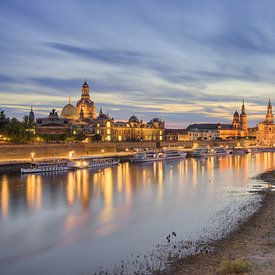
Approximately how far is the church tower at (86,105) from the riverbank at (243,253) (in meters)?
103

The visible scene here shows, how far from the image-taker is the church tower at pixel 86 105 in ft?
399

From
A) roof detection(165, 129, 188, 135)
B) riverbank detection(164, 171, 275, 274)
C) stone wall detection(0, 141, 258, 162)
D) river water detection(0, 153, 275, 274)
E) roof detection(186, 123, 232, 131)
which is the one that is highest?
roof detection(186, 123, 232, 131)

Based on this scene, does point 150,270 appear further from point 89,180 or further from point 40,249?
point 89,180

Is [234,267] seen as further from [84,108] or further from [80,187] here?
[84,108]

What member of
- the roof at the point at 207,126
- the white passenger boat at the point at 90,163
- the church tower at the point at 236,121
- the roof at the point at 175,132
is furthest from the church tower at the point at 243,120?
the white passenger boat at the point at 90,163

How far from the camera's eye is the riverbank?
13.2 meters

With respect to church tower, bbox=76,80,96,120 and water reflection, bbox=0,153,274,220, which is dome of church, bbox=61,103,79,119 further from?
water reflection, bbox=0,153,274,220

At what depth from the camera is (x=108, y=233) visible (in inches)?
740

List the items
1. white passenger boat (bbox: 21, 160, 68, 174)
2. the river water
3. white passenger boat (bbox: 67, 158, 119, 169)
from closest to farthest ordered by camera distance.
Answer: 1. the river water
2. white passenger boat (bbox: 21, 160, 68, 174)
3. white passenger boat (bbox: 67, 158, 119, 169)

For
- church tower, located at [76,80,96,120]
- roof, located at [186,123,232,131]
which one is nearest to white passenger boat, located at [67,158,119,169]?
church tower, located at [76,80,96,120]

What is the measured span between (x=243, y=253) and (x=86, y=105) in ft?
359

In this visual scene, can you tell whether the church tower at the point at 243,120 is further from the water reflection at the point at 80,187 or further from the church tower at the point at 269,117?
the water reflection at the point at 80,187

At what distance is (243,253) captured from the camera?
14.7 m

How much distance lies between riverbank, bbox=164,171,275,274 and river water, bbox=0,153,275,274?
0.88 metres
